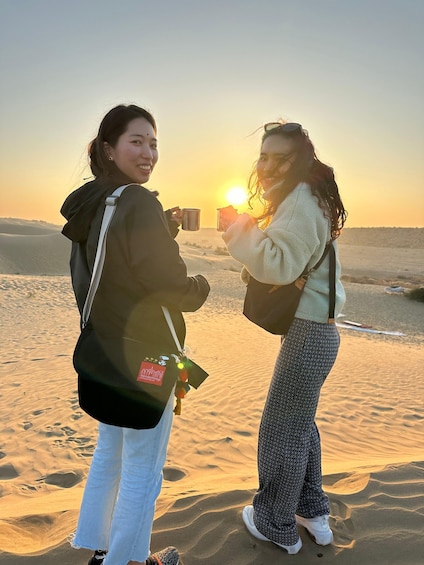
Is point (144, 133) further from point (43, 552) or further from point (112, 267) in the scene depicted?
point (43, 552)

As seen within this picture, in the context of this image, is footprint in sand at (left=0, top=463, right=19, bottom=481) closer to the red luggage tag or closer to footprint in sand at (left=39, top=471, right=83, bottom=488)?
footprint in sand at (left=39, top=471, right=83, bottom=488)

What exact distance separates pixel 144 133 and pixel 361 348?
10.3 meters

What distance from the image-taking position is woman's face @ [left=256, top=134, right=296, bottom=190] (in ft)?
6.73

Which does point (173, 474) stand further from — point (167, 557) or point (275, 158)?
point (275, 158)

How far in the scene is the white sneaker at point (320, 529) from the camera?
2.53m

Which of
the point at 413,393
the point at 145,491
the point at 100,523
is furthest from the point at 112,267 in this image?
the point at 413,393

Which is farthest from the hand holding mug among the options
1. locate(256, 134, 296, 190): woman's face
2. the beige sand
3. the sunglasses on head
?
the beige sand

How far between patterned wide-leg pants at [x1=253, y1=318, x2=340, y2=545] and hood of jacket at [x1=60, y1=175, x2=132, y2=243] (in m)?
1.10

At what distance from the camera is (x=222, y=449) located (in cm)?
466

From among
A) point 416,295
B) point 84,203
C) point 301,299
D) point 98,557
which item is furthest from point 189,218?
point 416,295

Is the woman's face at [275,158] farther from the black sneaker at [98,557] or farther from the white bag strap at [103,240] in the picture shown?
the black sneaker at [98,557]

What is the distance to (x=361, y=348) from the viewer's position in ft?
36.3

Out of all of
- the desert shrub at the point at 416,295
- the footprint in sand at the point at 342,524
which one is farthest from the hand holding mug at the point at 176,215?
the desert shrub at the point at 416,295

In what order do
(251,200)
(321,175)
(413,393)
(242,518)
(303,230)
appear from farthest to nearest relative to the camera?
(413,393)
(242,518)
(251,200)
(321,175)
(303,230)
